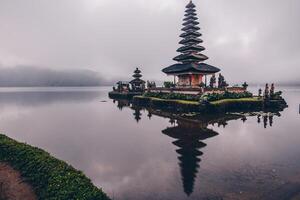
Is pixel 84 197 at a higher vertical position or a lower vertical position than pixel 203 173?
higher

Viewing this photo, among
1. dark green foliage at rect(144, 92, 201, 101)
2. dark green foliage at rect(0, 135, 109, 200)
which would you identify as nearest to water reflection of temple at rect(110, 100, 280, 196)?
dark green foliage at rect(0, 135, 109, 200)

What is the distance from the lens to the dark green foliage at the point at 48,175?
719 centimetres

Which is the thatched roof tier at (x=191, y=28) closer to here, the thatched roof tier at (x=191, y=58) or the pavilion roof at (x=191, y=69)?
the thatched roof tier at (x=191, y=58)

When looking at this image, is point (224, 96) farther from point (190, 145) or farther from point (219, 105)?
point (190, 145)

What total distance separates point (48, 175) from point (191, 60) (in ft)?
138

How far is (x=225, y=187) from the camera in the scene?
957 cm

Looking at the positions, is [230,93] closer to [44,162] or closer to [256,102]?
[256,102]

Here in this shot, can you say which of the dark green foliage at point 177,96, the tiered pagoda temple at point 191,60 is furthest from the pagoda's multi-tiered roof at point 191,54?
the dark green foliage at point 177,96

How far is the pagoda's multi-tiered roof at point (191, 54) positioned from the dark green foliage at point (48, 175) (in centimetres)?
3598

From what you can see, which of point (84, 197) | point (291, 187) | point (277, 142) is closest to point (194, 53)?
point (277, 142)

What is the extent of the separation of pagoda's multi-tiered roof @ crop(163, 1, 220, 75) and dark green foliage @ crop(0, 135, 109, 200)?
1417 inches

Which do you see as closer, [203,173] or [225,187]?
[225,187]

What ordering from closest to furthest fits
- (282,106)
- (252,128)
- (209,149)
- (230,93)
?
1. (209,149)
2. (252,128)
3. (230,93)
4. (282,106)

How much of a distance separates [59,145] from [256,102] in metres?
33.0
